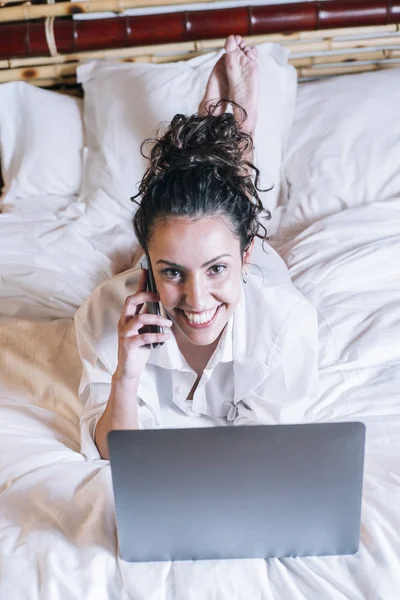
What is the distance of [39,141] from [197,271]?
49.6 inches

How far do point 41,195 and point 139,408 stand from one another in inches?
43.7

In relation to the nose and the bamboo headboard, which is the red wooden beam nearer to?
the bamboo headboard

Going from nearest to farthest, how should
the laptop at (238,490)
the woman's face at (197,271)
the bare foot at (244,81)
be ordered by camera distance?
the laptop at (238,490)
the woman's face at (197,271)
the bare foot at (244,81)

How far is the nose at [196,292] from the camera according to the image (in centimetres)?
112

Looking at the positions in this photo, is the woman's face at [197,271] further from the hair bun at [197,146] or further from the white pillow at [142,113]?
the white pillow at [142,113]

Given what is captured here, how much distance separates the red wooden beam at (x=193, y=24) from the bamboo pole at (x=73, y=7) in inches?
0.8

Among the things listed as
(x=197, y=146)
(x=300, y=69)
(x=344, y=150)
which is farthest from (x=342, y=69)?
(x=197, y=146)

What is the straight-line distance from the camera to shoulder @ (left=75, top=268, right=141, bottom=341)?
130 cm

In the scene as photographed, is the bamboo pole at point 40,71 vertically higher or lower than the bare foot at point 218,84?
higher

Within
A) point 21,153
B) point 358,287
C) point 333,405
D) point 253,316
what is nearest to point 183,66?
point 21,153

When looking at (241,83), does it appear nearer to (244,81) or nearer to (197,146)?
(244,81)

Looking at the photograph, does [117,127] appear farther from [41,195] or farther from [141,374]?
[141,374]

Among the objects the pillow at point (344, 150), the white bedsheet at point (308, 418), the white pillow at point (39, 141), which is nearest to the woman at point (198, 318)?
the white bedsheet at point (308, 418)

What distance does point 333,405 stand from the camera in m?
1.35
